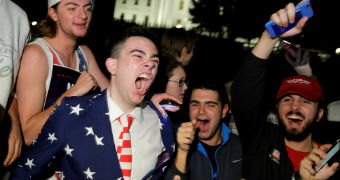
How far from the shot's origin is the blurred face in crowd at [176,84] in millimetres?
3544

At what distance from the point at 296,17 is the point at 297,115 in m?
1.28

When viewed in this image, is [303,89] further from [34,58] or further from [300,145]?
[34,58]

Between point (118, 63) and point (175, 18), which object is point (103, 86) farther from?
point (175, 18)

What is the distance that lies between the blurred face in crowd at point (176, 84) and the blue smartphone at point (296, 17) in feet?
5.47

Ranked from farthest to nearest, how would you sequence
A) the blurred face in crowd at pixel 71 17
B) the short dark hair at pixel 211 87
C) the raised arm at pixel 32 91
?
the short dark hair at pixel 211 87, the blurred face in crowd at pixel 71 17, the raised arm at pixel 32 91

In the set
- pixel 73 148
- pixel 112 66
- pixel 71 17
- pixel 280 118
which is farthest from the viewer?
pixel 280 118

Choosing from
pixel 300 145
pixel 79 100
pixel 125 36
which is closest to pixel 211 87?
pixel 300 145

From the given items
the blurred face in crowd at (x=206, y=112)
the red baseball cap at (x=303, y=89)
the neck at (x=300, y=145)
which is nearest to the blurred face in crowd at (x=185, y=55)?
the blurred face in crowd at (x=206, y=112)

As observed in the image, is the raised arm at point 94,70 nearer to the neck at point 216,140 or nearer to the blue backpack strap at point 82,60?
the blue backpack strap at point 82,60

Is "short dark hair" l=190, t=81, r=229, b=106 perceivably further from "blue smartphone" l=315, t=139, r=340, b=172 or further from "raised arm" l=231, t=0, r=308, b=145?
"blue smartphone" l=315, t=139, r=340, b=172

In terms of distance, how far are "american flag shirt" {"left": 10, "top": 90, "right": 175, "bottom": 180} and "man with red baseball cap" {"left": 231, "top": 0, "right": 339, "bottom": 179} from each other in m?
1.14

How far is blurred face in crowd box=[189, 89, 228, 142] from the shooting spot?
121 inches

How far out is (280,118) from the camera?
114 inches

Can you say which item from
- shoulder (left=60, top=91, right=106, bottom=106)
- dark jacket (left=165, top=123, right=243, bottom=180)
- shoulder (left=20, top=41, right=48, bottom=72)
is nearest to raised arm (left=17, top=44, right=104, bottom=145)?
shoulder (left=20, top=41, right=48, bottom=72)
